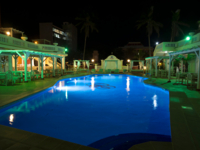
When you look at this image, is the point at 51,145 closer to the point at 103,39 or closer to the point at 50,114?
the point at 50,114

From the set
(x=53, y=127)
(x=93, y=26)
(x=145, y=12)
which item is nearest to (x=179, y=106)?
(x=53, y=127)

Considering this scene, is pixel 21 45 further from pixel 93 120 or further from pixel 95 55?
pixel 95 55

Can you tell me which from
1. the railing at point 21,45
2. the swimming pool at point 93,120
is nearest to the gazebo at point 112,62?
the railing at point 21,45

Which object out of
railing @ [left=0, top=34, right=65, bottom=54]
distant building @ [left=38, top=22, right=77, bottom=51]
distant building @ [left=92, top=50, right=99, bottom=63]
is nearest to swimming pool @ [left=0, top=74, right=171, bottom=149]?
railing @ [left=0, top=34, right=65, bottom=54]

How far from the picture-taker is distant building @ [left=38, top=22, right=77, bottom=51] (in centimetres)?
3875

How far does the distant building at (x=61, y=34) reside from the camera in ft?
127

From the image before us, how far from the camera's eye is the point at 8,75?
1000 cm

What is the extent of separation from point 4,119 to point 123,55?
41.7 m

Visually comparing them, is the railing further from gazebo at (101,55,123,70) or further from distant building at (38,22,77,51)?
distant building at (38,22,77,51)

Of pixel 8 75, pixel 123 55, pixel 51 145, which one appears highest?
pixel 123 55

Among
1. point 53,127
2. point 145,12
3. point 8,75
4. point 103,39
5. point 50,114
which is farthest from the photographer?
point 103,39

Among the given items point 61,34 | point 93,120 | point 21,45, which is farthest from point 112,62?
point 93,120

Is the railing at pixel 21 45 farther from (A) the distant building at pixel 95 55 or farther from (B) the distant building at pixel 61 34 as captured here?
(A) the distant building at pixel 95 55

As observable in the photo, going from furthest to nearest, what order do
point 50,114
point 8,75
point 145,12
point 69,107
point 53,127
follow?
point 145,12, point 8,75, point 69,107, point 50,114, point 53,127
